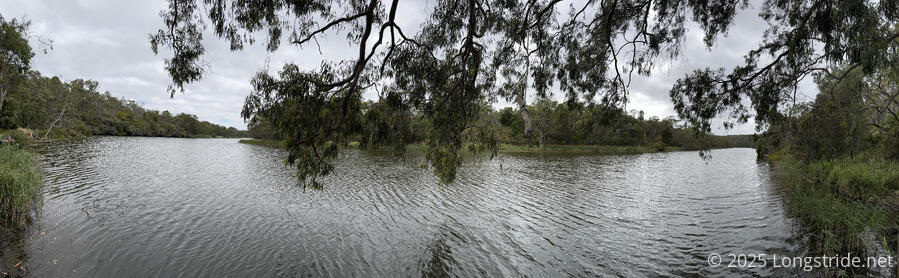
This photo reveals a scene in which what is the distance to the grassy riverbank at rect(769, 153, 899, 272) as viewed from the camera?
17.0ft

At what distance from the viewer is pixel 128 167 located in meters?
14.8

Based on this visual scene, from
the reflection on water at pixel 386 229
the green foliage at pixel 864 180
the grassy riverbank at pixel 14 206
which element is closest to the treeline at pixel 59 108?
the reflection on water at pixel 386 229

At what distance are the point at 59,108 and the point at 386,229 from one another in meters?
52.0

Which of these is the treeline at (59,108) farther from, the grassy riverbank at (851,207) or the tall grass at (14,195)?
the grassy riverbank at (851,207)

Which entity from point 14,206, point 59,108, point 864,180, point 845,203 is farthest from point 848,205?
point 59,108

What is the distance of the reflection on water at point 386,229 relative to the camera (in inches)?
195

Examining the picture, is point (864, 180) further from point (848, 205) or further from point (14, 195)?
point (14, 195)

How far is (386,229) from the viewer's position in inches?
265

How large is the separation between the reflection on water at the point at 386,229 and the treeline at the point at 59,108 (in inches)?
515

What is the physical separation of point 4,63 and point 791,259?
34.7m

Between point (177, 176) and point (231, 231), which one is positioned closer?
point (231, 231)

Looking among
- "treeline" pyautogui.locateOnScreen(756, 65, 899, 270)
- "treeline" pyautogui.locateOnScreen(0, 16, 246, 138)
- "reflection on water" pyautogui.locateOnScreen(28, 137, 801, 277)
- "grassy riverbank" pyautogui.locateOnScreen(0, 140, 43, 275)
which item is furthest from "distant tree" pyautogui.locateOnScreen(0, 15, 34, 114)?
"treeline" pyautogui.locateOnScreen(756, 65, 899, 270)

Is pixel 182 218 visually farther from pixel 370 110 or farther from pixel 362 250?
pixel 370 110

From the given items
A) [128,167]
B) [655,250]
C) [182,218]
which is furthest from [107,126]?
[655,250]
